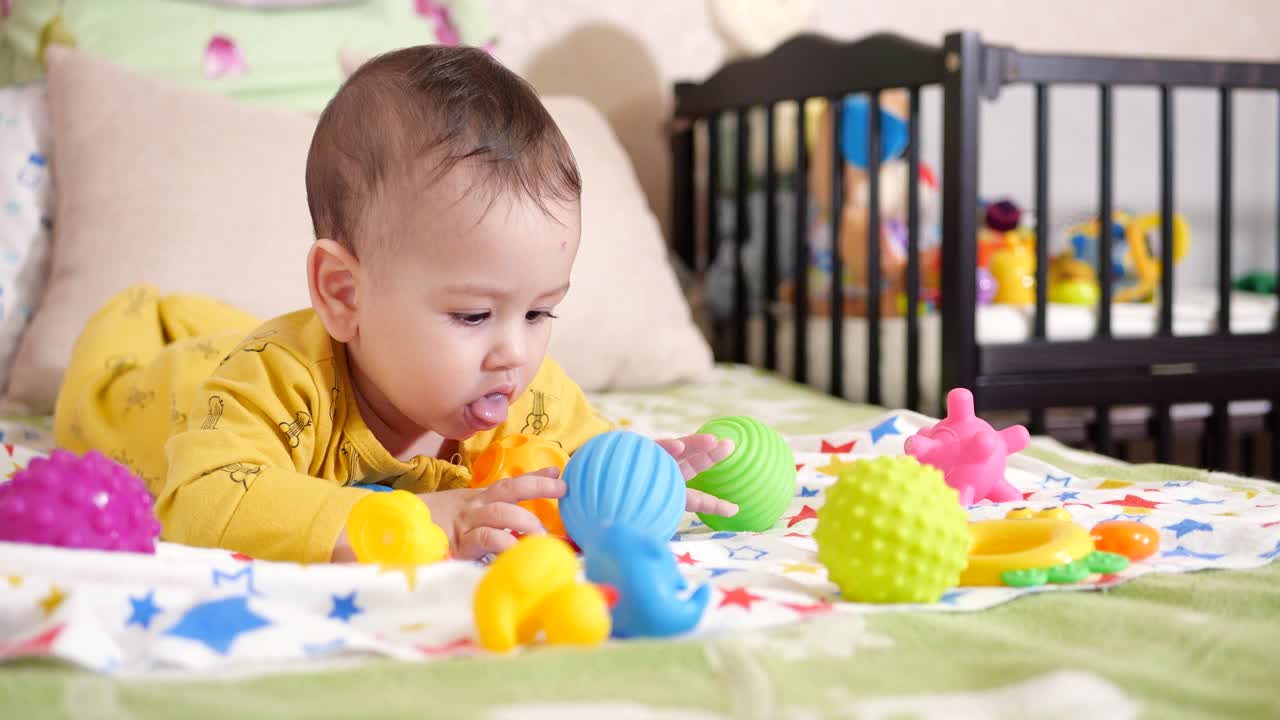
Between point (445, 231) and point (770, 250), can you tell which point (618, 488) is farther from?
point (770, 250)

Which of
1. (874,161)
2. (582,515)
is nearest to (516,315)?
(582,515)

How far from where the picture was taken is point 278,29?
6.28 feet

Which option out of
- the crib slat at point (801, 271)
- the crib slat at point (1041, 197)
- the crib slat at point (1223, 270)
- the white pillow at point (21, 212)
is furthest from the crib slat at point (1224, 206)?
the white pillow at point (21, 212)

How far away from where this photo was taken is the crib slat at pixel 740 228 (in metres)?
2.21

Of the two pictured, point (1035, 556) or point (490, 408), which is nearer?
point (1035, 556)

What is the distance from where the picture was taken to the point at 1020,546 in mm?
852

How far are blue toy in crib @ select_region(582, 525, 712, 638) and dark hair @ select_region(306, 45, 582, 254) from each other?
33 centimetres

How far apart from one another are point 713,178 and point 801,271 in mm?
324

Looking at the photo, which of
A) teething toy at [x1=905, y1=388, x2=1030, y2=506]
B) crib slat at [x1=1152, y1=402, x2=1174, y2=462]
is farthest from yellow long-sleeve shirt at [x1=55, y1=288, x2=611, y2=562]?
crib slat at [x1=1152, y1=402, x2=1174, y2=462]

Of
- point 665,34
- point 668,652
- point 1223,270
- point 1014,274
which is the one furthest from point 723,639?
point 665,34

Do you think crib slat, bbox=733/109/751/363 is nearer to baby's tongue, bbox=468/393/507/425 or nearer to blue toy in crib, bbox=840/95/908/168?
blue toy in crib, bbox=840/95/908/168

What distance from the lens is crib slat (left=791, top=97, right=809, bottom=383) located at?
80.4 inches

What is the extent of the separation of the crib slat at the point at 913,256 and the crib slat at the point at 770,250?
0.39m

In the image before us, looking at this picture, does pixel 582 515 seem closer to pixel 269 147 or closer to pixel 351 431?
pixel 351 431
